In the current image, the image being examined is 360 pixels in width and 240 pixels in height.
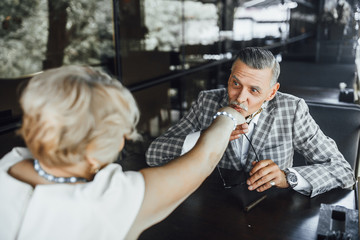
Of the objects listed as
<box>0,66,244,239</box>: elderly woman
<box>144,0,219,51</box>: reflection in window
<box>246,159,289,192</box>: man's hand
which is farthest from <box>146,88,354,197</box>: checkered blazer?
<box>144,0,219,51</box>: reflection in window

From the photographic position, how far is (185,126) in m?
2.16

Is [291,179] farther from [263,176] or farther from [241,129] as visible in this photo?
[241,129]

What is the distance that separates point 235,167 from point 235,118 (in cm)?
90

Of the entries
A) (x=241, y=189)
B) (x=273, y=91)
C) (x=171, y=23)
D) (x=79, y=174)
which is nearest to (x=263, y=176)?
(x=241, y=189)

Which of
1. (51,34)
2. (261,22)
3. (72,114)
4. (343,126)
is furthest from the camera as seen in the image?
(261,22)

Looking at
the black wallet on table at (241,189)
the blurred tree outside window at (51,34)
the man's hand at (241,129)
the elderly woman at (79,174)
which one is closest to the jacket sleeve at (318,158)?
the black wallet on table at (241,189)

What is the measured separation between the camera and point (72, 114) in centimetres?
78

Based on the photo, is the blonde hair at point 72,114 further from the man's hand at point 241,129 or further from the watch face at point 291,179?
the watch face at point 291,179

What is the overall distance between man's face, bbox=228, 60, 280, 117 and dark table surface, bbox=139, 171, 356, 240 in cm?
50

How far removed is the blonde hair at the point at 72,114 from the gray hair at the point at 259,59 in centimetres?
109

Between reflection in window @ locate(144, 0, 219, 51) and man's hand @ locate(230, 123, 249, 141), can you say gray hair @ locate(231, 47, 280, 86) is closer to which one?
man's hand @ locate(230, 123, 249, 141)

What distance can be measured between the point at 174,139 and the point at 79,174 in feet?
3.66

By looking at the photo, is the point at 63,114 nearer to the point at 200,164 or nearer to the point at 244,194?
the point at 200,164

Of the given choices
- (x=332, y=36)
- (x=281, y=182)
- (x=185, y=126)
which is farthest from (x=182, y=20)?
(x=332, y=36)
